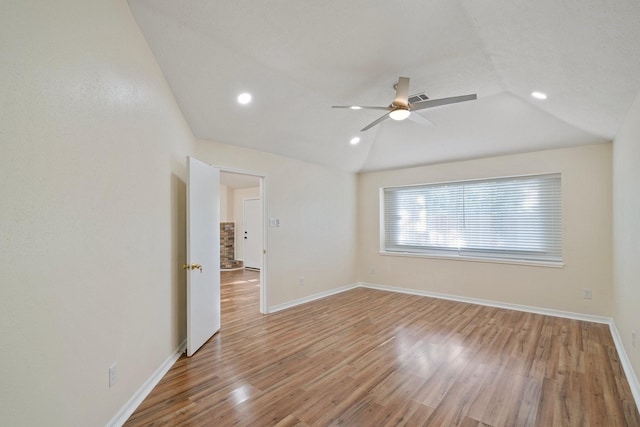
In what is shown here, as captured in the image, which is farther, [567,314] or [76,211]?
[567,314]

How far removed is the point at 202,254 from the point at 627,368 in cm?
419

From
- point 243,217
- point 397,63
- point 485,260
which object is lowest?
point 485,260

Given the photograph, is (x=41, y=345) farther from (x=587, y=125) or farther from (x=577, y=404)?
(x=587, y=125)

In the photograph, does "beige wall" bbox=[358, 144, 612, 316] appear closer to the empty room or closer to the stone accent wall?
the empty room

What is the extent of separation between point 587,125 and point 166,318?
511 centimetres

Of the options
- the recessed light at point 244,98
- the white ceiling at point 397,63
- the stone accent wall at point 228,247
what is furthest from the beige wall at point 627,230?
the stone accent wall at point 228,247

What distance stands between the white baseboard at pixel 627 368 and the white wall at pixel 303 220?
12.5 feet

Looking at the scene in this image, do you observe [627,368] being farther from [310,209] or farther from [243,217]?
[243,217]

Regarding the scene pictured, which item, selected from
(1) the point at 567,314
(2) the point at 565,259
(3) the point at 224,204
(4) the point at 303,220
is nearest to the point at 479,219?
(2) the point at 565,259

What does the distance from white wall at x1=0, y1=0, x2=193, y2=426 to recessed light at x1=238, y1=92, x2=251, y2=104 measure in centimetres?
83

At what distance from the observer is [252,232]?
28.2 ft

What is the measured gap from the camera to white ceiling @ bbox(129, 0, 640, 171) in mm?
1958

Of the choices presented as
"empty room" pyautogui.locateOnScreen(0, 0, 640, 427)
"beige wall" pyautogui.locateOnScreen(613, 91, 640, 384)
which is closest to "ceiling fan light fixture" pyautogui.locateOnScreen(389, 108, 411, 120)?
"empty room" pyautogui.locateOnScreen(0, 0, 640, 427)

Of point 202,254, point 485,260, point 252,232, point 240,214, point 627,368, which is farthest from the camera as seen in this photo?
point 240,214
